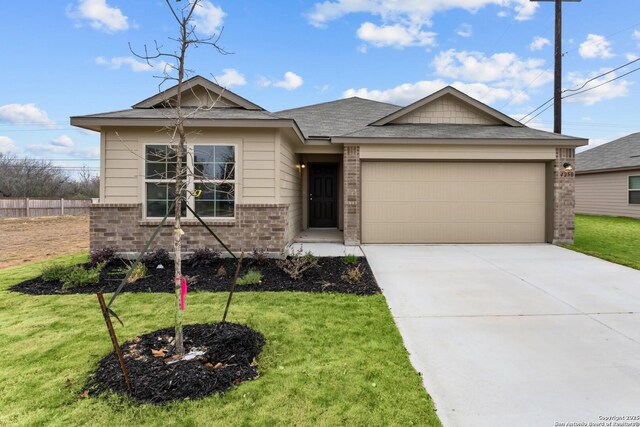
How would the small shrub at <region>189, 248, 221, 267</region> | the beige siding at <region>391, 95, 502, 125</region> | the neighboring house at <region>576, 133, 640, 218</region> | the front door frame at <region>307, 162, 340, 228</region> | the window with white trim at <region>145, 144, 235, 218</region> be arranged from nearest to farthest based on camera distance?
the small shrub at <region>189, 248, 221, 267</region>, the window with white trim at <region>145, 144, 235, 218</region>, the beige siding at <region>391, 95, 502, 125</region>, the front door frame at <region>307, 162, 340, 228</region>, the neighboring house at <region>576, 133, 640, 218</region>

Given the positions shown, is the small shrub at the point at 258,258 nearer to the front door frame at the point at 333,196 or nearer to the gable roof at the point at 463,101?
the front door frame at the point at 333,196

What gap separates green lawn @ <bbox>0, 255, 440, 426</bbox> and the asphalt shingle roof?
558 centimetres

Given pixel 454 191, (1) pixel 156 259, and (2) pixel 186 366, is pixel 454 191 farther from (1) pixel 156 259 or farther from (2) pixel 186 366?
(2) pixel 186 366

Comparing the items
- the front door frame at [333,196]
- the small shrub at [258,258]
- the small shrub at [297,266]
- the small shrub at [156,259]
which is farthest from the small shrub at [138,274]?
A: the front door frame at [333,196]

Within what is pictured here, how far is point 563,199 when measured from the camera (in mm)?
8805

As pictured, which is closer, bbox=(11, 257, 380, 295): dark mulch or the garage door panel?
bbox=(11, 257, 380, 295): dark mulch

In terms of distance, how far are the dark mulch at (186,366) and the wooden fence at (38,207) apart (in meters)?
19.0

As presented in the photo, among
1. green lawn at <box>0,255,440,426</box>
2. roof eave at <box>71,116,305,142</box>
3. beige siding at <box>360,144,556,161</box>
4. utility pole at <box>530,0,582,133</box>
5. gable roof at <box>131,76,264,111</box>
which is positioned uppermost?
utility pole at <box>530,0,582,133</box>

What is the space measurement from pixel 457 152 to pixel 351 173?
2.80m

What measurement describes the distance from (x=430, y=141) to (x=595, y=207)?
15.0m

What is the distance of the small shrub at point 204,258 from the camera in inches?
264

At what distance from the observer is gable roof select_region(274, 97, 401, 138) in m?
10.6

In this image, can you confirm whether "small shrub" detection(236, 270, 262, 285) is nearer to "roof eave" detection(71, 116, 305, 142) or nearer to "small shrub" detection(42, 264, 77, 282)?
"small shrub" detection(42, 264, 77, 282)

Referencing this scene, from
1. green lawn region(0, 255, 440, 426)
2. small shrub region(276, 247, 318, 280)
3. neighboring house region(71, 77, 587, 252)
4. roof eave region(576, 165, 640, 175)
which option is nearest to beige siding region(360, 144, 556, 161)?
neighboring house region(71, 77, 587, 252)
